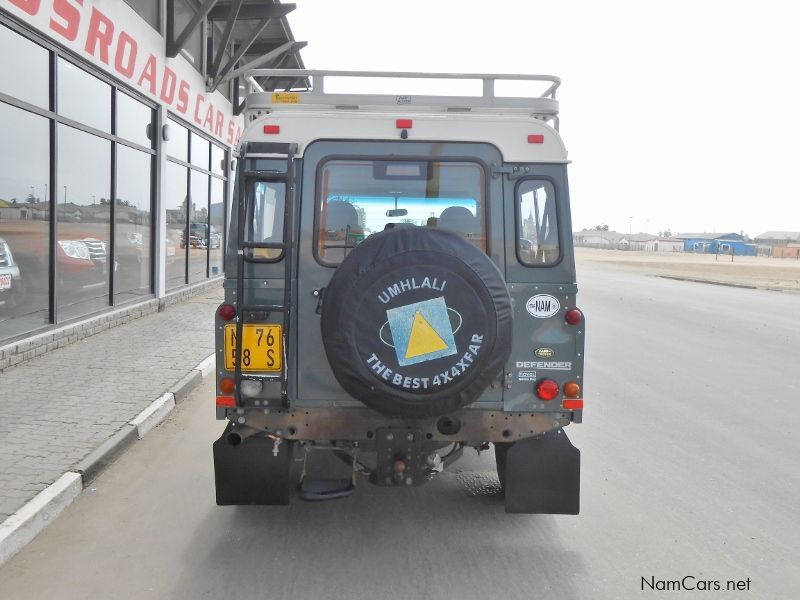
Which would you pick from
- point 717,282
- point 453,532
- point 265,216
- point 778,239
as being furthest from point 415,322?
point 778,239

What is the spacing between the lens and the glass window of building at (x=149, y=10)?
12.5m

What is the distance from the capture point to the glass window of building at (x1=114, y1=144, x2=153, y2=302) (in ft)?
40.7

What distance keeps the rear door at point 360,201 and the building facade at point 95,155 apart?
228 inches

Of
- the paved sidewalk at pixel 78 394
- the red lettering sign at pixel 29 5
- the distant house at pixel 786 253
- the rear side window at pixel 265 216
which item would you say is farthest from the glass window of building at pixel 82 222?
the distant house at pixel 786 253

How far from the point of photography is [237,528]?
4.54m

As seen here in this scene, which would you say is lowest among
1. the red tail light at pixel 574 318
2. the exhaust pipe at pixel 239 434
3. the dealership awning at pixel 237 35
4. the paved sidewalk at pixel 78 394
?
the paved sidewalk at pixel 78 394

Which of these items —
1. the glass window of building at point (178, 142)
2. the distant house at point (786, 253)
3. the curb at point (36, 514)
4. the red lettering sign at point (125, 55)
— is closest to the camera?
the curb at point (36, 514)

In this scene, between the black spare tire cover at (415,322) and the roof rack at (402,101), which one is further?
the roof rack at (402,101)

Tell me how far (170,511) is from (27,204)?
5919 millimetres

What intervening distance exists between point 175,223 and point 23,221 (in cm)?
Result: 695

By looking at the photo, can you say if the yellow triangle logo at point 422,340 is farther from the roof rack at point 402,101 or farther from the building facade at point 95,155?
the building facade at point 95,155

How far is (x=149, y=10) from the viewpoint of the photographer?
524 inches

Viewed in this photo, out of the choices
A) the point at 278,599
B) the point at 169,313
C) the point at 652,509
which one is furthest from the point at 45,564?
the point at 169,313

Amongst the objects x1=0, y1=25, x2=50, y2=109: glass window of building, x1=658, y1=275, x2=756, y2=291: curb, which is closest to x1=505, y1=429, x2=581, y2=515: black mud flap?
x1=0, y1=25, x2=50, y2=109: glass window of building
